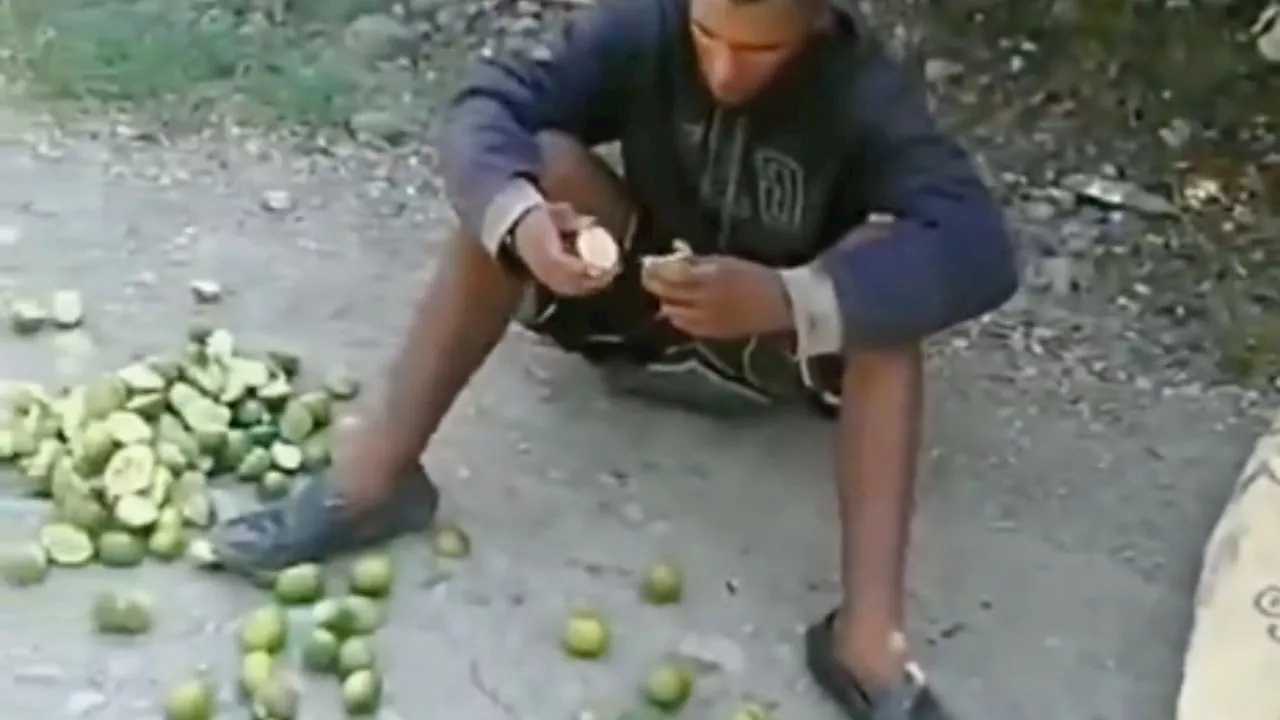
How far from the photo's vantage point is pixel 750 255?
6.84 ft

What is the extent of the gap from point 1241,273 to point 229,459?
122cm

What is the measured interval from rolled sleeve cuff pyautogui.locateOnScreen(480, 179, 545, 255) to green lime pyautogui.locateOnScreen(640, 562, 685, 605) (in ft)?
1.11

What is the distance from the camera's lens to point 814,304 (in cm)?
187

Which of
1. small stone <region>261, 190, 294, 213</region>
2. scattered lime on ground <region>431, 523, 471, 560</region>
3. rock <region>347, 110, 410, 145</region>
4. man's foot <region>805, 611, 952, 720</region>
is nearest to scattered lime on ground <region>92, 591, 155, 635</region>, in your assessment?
scattered lime on ground <region>431, 523, 471, 560</region>

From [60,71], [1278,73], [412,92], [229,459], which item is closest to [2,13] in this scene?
[60,71]

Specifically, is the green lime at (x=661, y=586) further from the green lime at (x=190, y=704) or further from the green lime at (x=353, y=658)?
the green lime at (x=190, y=704)

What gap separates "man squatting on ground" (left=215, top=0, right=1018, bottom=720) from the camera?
6.19ft

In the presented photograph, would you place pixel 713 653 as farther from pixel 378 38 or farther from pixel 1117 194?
pixel 378 38

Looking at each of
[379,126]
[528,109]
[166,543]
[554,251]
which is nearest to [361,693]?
[166,543]

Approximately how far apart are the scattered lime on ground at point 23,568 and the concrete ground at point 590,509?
13mm

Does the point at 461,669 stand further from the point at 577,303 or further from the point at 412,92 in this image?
the point at 412,92

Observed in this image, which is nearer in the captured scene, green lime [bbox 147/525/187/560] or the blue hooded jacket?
the blue hooded jacket

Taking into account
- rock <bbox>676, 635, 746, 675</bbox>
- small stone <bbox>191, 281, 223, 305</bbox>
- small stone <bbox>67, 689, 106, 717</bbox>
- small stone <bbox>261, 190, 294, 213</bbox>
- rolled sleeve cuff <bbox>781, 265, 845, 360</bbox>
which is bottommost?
small stone <bbox>261, 190, 294, 213</bbox>

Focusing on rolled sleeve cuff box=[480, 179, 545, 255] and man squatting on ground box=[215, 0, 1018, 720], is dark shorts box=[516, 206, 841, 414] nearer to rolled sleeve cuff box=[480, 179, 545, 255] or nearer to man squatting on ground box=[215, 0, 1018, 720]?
man squatting on ground box=[215, 0, 1018, 720]
